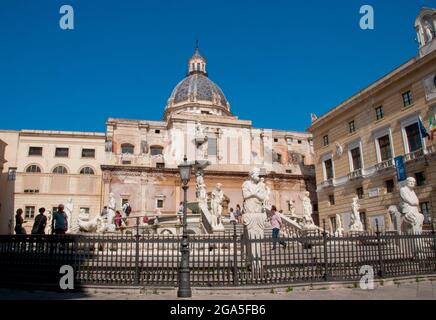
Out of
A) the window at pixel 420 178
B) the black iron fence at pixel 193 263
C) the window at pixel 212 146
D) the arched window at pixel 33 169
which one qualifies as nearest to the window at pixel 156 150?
the window at pixel 212 146

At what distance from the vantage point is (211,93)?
162 feet

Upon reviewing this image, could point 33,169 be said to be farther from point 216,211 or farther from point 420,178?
point 420,178

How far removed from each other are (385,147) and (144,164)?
22.7 meters

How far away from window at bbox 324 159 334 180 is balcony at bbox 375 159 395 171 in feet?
18.8

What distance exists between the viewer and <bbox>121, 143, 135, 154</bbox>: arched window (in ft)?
125

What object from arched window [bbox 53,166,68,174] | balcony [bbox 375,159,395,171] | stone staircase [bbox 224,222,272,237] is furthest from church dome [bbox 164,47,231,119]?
stone staircase [bbox 224,222,272,237]

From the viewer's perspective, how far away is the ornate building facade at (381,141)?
22.3 meters

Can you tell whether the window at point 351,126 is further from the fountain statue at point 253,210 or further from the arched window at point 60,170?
the arched window at point 60,170

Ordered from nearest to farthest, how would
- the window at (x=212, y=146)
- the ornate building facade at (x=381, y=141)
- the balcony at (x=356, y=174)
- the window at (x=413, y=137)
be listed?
1. the ornate building facade at (x=381, y=141)
2. the window at (x=413, y=137)
3. the balcony at (x=356, y=174)
4. the window at (x=212, y=146)

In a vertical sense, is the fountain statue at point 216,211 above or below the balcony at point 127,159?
below

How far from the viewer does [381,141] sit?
2612 centimetres

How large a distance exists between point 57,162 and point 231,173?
18324mm

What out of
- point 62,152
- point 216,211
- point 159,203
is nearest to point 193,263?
point 216,211
